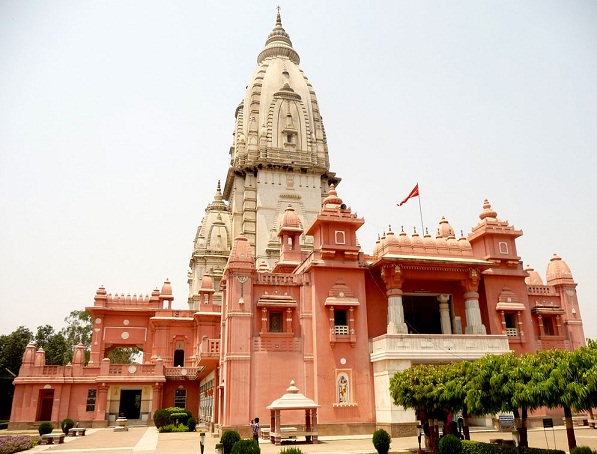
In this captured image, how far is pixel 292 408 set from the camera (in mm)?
22859

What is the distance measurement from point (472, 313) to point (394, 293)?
15.5 feet

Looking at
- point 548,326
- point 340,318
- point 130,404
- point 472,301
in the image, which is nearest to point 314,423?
point 340,318

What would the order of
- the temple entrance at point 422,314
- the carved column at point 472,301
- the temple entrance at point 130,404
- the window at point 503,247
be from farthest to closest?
the temple entrance at point 130,404, the temple entrance at point 422,314, the window at point 503,247, the carved column at point 472,301

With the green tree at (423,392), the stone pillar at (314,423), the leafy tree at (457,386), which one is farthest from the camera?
the stone pillar at (314,423)

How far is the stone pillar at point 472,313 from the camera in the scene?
1117 inches

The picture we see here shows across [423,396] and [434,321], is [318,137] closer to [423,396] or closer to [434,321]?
[434,321]

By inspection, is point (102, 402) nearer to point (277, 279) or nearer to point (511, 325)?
point (277, 279)

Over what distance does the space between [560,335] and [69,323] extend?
58.5 meters

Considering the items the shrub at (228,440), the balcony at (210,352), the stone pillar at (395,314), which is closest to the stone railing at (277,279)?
the stone pillar at (395,314)

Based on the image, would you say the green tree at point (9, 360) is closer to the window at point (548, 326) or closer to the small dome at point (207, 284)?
the small dome at point (207, 284)

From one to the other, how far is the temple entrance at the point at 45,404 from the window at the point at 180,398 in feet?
28.6

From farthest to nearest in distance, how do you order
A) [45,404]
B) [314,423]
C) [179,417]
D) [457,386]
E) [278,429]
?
[45,404]
[179,417]
[314,423]
[278,429]
[457,386]

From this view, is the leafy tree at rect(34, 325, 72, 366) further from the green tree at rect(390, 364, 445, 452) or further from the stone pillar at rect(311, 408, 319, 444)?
the green tree at rect(390, 364, 445, 452)

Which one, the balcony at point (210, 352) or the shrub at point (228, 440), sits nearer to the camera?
the shrub at point (228, 440)
